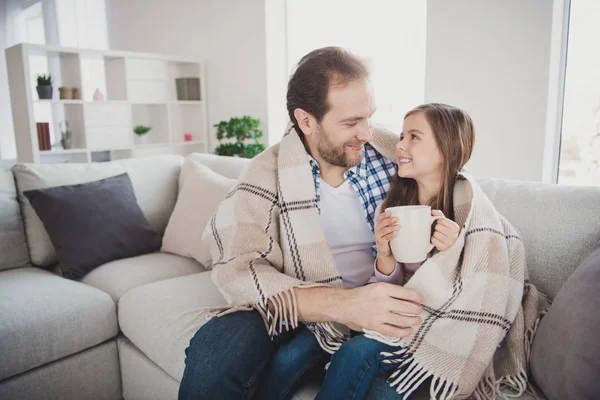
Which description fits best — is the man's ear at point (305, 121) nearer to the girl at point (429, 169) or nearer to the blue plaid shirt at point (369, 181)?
the blue plaid shirt at point (369, 181)

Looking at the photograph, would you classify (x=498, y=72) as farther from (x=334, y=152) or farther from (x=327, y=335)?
(x=327, y=335)

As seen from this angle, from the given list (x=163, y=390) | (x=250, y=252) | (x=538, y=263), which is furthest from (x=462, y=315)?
(x=163, y=390)

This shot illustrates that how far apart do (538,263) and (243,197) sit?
0.83 metres

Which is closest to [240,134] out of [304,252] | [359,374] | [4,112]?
[304,252]

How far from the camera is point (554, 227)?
4.06 ft

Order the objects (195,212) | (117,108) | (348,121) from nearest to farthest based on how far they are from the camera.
Answer: (348,121), (195,212), (117,108)

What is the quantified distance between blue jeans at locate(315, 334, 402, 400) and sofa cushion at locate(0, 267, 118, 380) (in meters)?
1.02

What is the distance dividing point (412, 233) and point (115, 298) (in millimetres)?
1258

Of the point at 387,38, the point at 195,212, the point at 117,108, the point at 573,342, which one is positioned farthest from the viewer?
the point at 117,108

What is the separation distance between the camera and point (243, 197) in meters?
1.29

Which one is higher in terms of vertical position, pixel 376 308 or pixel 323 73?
pixel 323 73

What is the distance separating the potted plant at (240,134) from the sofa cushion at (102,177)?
1016mm

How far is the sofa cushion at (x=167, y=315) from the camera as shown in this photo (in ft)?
4.66

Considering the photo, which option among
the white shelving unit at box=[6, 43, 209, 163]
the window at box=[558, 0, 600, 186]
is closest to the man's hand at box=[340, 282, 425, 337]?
the window at box=[558, 0, 600, 186]
